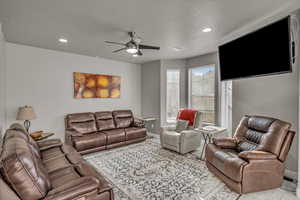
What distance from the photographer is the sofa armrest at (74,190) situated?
1.29 meters

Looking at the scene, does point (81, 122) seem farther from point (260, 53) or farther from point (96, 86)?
point (260, 53)

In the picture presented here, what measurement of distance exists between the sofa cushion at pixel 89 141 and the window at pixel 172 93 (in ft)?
8.10

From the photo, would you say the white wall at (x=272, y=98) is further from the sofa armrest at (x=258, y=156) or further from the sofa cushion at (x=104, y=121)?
the sofa cushion at (x=104, y=121)

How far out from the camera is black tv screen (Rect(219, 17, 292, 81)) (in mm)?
2139

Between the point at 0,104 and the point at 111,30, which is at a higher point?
the point at 111,30

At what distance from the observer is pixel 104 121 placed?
4.55 m

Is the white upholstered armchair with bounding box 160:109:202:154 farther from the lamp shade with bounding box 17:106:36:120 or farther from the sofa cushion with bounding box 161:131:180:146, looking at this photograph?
the lamp shade with bounding box 17:106:36:120

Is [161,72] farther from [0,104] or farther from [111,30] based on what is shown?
[0,104]

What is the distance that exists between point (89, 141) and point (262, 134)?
11.6 feet

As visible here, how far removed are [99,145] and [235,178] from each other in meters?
2.98

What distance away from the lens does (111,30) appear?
2.89 meters

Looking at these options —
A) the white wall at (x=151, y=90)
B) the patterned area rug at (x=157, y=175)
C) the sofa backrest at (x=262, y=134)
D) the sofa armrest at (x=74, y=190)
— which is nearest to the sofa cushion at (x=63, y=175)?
the sofa armrest at (x=74, y=190)

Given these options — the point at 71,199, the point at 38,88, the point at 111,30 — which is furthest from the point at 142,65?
the point at 71,199

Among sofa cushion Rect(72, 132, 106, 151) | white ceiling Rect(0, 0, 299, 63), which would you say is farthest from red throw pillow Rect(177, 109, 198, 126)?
sofa cushion Rect(72, 132, 106, 151)
